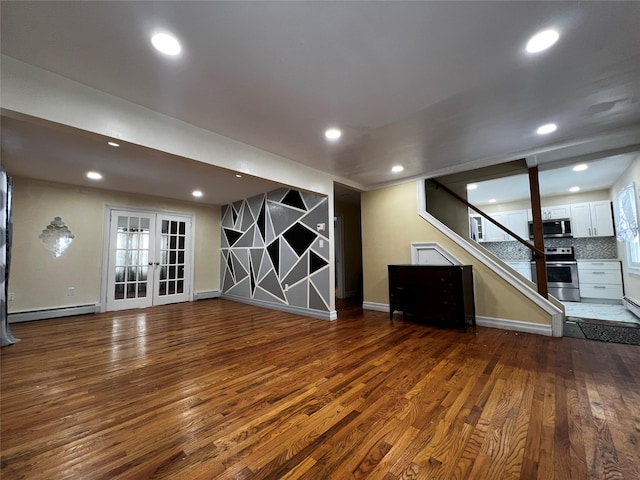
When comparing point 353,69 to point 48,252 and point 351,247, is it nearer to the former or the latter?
point 351,247

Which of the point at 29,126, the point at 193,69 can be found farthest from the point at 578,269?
the point at 29,126

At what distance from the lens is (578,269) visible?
5.24 meters

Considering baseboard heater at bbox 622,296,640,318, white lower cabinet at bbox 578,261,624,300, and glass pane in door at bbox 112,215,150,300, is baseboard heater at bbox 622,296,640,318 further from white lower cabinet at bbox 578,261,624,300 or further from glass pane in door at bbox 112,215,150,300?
glass pane in door at bbox 112,215,150,300

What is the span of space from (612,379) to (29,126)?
579cm

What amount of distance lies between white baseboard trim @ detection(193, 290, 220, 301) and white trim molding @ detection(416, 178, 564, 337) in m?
5.18

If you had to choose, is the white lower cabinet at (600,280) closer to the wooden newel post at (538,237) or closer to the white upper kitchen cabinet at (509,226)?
the white upper kitchen cabinet at (509,226)

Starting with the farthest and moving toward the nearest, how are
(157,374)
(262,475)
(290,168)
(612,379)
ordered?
1. (290,168)
2. (157,374)
3. (612,379)
4. (262,475)

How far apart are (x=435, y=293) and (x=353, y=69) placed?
9.88 feet

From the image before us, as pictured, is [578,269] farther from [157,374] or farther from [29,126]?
[29,126]

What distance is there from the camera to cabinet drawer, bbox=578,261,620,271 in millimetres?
4876

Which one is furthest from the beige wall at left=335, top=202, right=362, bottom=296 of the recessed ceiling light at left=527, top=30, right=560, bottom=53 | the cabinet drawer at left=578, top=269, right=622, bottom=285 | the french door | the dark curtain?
the dark curtain

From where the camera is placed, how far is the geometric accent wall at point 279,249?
4.41 meters

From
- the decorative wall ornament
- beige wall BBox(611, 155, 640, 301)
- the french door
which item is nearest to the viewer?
beige wall BBox(611, 155, 640, 301)

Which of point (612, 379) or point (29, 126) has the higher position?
point (29, 126)
